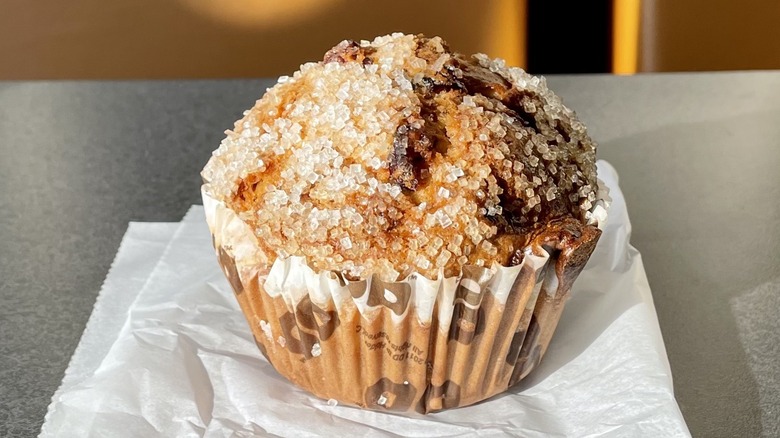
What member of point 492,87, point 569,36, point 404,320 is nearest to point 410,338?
point 404,320

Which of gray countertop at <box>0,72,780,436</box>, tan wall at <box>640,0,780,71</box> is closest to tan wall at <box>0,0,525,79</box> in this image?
tan wall at <box>640,0,780,71</box>

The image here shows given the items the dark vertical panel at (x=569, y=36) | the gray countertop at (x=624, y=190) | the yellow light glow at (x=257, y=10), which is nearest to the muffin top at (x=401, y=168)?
the gray countertop at (x=624, y=190)

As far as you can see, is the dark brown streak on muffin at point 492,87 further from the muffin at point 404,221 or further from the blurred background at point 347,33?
the blurred background at point 347,33

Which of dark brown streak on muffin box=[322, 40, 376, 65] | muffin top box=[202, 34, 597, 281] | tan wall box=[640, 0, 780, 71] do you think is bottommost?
tan wall box=[640, 0, 780, 71]

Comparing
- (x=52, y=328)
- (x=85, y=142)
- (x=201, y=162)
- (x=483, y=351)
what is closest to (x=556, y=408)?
(x=483, y=351)

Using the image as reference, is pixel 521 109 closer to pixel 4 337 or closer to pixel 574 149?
pixel 574 149

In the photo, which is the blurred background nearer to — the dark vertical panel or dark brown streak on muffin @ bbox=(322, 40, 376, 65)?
the dark vertical panel

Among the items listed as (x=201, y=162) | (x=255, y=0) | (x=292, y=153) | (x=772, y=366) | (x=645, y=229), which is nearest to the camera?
(x=292, y=153)
